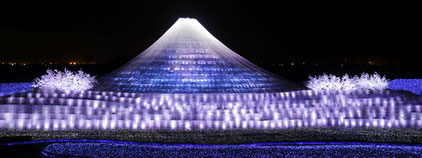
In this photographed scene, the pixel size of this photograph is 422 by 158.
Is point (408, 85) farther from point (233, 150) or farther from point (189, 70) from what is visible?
point (233, 150)

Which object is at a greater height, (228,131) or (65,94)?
(65,94)

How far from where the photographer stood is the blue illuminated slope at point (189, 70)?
2633 centimetres

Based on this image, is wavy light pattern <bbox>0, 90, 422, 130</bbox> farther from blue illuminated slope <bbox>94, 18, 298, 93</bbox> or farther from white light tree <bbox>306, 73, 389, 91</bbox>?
blue illuminated slope <bbox>94, 18, 298, 93</bbox>

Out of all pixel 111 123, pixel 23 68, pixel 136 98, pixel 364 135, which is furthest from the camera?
pixel 23 68

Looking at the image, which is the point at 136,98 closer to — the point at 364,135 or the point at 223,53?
the point at 223,53

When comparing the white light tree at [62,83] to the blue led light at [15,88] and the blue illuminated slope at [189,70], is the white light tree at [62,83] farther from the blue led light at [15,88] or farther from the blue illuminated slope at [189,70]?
the blue led light at [15,88]

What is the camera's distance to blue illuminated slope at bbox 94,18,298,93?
2633 cm

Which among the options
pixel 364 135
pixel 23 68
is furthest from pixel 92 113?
pixel 23 68

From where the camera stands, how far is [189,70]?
2841 centimetres

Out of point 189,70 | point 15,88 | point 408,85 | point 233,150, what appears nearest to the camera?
point 233,150

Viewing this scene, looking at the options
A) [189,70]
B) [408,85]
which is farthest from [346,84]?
[408,85]

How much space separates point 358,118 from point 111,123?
12075 millimetres

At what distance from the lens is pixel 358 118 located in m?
23.6

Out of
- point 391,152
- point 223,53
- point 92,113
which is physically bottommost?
point 391,152
